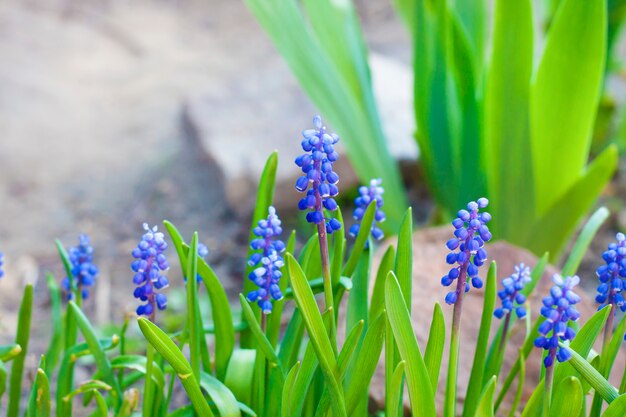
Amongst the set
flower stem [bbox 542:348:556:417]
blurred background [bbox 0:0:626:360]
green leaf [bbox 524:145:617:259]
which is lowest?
flower stem [bbox 542:348:556:417]

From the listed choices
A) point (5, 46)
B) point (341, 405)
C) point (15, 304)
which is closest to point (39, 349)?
point (15, 304)

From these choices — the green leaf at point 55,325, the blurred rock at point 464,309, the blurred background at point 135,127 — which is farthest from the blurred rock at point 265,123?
the green leaf at point 55,325

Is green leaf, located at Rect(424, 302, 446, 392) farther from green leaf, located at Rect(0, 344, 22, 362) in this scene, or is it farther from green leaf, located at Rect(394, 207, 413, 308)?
green leaf, located at Rect(0, 344, 22, 362)

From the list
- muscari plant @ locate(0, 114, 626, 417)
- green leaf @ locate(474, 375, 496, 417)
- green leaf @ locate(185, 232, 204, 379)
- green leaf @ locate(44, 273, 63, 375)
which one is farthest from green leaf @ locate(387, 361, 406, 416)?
green leaf @ locate(44, 273, 63, 375)

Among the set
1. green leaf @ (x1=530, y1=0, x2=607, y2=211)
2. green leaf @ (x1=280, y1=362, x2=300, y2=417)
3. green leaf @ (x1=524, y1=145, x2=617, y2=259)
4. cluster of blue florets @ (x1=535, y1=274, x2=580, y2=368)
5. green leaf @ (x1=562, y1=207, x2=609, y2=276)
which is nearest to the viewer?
cluster of blue florets @ (x1=535, y1=274, x2=580, y2=368)

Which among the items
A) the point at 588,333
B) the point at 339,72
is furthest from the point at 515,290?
the point at 339,72

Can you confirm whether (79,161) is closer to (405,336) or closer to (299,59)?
(299,59)

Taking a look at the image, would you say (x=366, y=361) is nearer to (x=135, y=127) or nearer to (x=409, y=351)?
(x=409, y=351)

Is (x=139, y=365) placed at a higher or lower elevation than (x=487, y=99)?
lower
